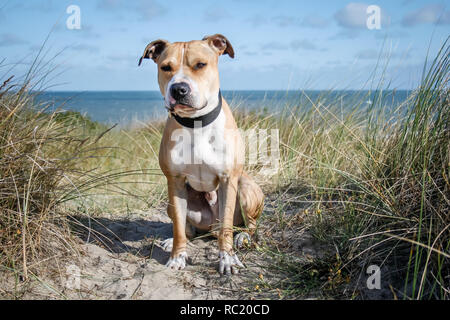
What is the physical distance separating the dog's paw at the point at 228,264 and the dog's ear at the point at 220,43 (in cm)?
180

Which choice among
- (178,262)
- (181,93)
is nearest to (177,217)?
(178,262)

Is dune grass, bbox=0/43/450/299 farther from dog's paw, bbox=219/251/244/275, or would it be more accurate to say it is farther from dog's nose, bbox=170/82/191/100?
Result: dog's nose, bbox=170/82/191/100

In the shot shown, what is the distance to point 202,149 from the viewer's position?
315 cm

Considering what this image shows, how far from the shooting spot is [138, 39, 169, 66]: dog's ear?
3.25 metres

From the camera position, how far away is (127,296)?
108 inches

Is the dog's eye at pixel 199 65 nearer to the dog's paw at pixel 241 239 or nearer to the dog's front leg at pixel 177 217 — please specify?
the dog's front leg at pixel 177 217

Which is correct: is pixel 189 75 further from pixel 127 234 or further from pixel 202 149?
pixel 127 234

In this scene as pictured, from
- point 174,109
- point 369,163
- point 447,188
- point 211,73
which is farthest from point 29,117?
point 447,188

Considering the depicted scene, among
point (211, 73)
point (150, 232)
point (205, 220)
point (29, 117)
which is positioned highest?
point (211, 73)

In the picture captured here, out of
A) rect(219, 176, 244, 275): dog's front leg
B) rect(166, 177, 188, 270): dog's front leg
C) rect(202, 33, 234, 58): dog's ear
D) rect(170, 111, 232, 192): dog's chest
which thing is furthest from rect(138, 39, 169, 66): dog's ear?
rect(219, 176, 244, 275): dog's front leg

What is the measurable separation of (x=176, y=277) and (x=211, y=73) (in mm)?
1709

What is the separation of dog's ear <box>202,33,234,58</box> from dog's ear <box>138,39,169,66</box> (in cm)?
39
